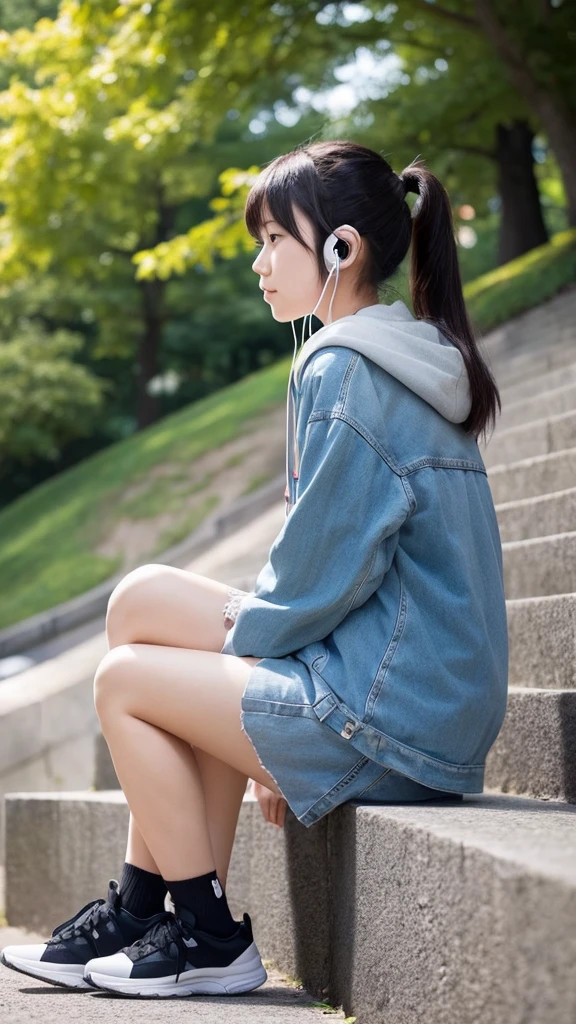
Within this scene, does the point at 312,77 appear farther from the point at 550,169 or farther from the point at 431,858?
the point at 431,858

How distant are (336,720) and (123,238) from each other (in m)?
18.7

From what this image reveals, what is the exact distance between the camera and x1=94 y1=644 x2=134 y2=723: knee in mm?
2346

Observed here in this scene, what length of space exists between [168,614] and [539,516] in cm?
172

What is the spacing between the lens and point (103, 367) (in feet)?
87.3

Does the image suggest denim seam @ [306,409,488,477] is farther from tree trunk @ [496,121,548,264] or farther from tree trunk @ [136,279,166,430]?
tree trunk @ [136,279,166,430]

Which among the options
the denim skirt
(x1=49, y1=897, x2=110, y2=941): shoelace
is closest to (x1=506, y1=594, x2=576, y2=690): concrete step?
the denim skirt

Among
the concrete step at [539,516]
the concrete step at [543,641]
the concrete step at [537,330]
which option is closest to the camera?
the concrete step at [543,641]

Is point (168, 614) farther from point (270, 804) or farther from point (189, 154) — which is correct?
point (189, 154)

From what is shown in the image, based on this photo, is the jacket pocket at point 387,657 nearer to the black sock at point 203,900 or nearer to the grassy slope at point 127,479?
the black sock at point 203,900

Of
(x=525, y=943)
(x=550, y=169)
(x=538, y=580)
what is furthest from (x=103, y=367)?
(x=525, y=943)

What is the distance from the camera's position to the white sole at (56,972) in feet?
7.86

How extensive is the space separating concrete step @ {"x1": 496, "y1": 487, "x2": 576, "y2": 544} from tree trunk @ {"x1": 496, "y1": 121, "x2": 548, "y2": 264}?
11427 mm

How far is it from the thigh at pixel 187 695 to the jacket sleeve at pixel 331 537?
138 mm

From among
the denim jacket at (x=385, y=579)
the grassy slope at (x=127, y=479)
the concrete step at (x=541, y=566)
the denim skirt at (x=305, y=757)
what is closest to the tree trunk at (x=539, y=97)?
the grassy slope at (x=127, y=479)
